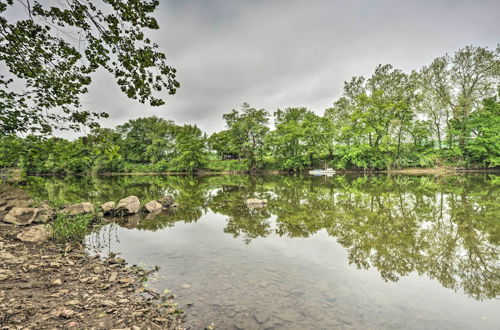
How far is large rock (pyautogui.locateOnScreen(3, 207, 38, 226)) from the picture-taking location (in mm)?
7262

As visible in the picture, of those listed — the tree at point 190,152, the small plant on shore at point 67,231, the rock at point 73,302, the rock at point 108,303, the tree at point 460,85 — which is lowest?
the rock at point 108,303

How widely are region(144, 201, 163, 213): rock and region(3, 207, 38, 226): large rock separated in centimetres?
416

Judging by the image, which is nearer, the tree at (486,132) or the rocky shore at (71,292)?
the rocky shore at (71,292)

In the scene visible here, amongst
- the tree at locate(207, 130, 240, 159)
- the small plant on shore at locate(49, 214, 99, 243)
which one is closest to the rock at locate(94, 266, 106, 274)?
the small plant on shore at locate(49, 214, 99, 243)

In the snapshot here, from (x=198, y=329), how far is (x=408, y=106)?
146 feet

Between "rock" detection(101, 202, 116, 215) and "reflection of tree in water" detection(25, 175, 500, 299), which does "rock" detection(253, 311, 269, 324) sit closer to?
"reflection of tree in water" detection(25, 175, 500, 299)

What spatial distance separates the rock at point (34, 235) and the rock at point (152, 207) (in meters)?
4.94

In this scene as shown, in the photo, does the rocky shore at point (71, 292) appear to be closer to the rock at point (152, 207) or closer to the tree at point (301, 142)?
the rock at point (152, 207)

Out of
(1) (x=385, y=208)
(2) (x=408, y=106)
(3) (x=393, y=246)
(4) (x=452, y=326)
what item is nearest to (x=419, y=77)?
(2) (x=408, y=106)

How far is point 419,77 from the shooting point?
38.0m

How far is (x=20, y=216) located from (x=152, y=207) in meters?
4.81

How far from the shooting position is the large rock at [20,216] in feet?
23.8

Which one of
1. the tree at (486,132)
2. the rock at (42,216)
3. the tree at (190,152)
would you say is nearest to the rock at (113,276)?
the rock at (42,216)

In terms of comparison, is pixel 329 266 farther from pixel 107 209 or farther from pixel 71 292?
pixel 107 209
